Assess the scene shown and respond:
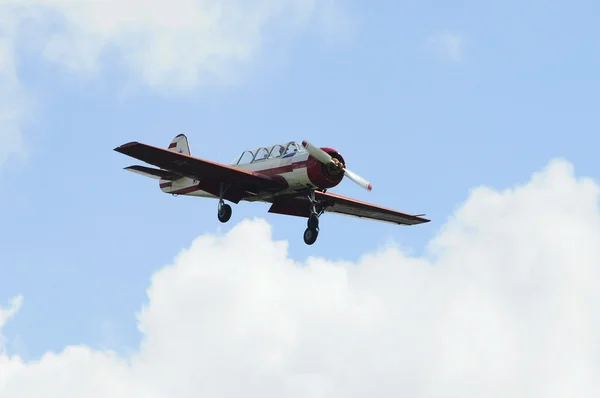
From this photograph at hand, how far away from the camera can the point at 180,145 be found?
4353cm

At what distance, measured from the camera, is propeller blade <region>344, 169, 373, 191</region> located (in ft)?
121

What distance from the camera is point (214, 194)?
39219mm

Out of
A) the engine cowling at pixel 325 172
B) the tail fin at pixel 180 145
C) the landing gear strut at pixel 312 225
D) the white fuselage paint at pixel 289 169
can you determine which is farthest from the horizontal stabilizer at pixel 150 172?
the engine cowling at pixel 325 172

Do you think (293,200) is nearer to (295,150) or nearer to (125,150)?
(295,150)

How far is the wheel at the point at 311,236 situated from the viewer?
3812cm

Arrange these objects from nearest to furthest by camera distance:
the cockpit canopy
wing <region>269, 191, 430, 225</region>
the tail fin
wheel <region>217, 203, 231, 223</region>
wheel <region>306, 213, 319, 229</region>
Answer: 1. the cockpit canopy
2. wheel <region>306, 213, 319, 229</region>
3. wheel <region>217, 203, 231, 223</region>
4. wing <region>269, 191, 430, 225</region>
5. the tail fin

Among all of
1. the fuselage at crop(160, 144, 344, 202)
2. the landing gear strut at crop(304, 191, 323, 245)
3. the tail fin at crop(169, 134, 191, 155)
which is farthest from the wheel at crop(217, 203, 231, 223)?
the tail fin at crop(169, 134, 191, 155)

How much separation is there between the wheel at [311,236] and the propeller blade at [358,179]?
2.34 metres

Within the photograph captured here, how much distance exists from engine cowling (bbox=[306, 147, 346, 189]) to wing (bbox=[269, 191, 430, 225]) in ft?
9.39

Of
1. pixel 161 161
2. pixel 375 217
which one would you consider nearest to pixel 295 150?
pixel 161 161

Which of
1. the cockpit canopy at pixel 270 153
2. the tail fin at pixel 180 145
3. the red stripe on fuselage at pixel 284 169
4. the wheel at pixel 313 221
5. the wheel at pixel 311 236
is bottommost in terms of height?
the wheel at pixel 311 236

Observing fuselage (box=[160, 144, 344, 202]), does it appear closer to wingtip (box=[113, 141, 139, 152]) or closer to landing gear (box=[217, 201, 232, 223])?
landing gear (box=[217, 201, 232, 223])

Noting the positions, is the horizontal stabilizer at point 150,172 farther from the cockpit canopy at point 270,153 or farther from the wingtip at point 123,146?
the wingtip at point 123,146

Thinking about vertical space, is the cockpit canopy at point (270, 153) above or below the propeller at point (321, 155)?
above
